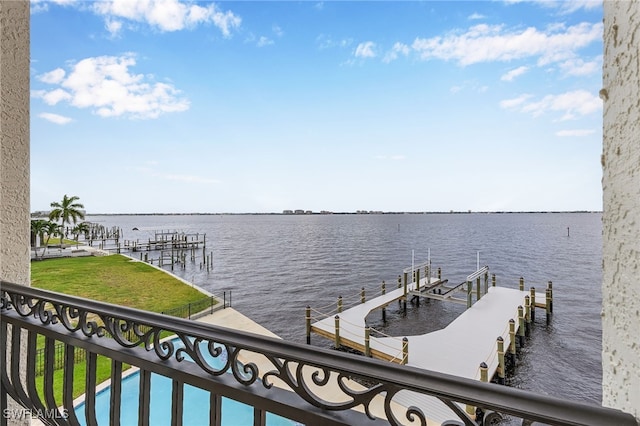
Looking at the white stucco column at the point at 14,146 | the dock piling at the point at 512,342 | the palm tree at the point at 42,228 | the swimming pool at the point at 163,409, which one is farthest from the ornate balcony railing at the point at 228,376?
the palm tree at the point at 42,228

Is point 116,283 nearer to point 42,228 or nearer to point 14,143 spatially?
point 42,228

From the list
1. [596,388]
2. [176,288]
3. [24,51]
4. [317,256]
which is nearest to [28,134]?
→ [24,51]

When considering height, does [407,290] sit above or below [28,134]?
below

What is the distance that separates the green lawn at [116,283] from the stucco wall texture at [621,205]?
11.8 meters

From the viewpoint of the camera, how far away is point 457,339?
8.41 metres

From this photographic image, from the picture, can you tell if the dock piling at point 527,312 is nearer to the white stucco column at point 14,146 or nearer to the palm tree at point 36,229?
the white stucco column at point 14,146

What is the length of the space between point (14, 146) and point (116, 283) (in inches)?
574

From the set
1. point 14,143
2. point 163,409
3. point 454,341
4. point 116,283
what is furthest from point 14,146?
point 116,283

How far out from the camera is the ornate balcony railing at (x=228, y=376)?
0.70m

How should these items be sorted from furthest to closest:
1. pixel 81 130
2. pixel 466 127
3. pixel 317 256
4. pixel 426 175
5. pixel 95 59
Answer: pixel 426 175, pixel 317 256, pixel 466 127, pixel 81 130, pixel 95 59

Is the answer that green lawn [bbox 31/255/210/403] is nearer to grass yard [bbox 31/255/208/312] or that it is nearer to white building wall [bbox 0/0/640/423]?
grass yard [bbox 31/255/208/312]

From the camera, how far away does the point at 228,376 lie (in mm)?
1132

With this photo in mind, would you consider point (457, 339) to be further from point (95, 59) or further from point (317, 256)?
point (317, 256)

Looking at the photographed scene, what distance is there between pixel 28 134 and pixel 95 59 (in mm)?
4812
